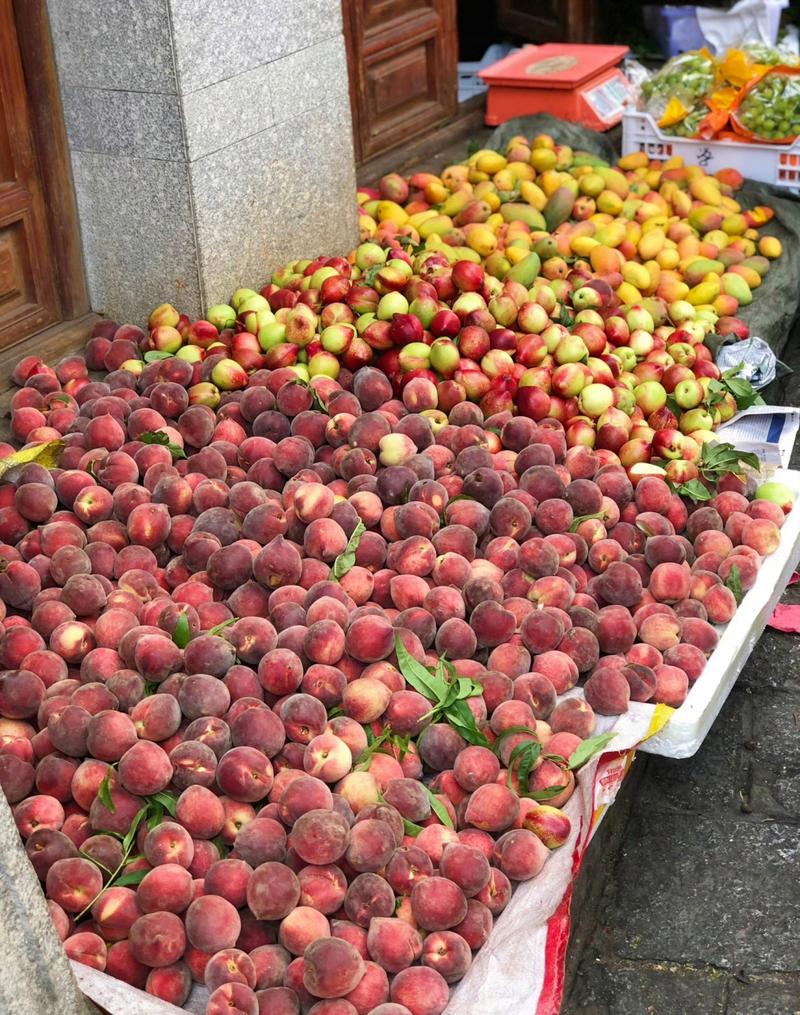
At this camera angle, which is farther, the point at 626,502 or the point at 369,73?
the point at 369,73

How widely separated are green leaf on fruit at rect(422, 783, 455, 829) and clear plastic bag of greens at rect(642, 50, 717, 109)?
4356 mm

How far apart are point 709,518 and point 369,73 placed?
3203 millimetres

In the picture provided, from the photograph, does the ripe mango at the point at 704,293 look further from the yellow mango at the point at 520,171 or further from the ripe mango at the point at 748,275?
the yellow mango at the point at 520,171

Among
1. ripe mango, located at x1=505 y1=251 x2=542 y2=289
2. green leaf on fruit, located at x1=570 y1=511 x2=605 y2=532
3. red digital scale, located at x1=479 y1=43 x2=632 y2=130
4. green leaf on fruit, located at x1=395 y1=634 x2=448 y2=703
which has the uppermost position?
red digital scale, located at x1=479 y1=43 x2=632 y2=130

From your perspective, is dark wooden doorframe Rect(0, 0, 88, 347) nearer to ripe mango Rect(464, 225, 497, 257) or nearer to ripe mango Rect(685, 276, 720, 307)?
ripe mango Rect(464, 225, 497, 257)

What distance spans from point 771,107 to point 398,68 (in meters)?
1.71

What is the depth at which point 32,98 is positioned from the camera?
3494mm

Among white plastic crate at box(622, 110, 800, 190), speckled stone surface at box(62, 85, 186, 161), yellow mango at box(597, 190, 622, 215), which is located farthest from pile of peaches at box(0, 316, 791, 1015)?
white plastic crate at box(622, 110, 800, 190)

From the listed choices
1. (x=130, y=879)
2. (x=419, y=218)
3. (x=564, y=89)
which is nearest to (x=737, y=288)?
(x=419, y=218)

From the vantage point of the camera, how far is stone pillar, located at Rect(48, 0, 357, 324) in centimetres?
336

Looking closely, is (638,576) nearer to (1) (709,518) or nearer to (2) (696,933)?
(1) (709,518)

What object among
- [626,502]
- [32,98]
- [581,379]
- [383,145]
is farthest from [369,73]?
[626,502]

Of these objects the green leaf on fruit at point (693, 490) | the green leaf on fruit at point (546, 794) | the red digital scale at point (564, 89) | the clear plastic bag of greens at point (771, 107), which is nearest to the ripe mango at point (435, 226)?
the red digital scale at point (564, 89)

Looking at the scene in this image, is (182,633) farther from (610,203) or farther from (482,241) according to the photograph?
(610,203)
